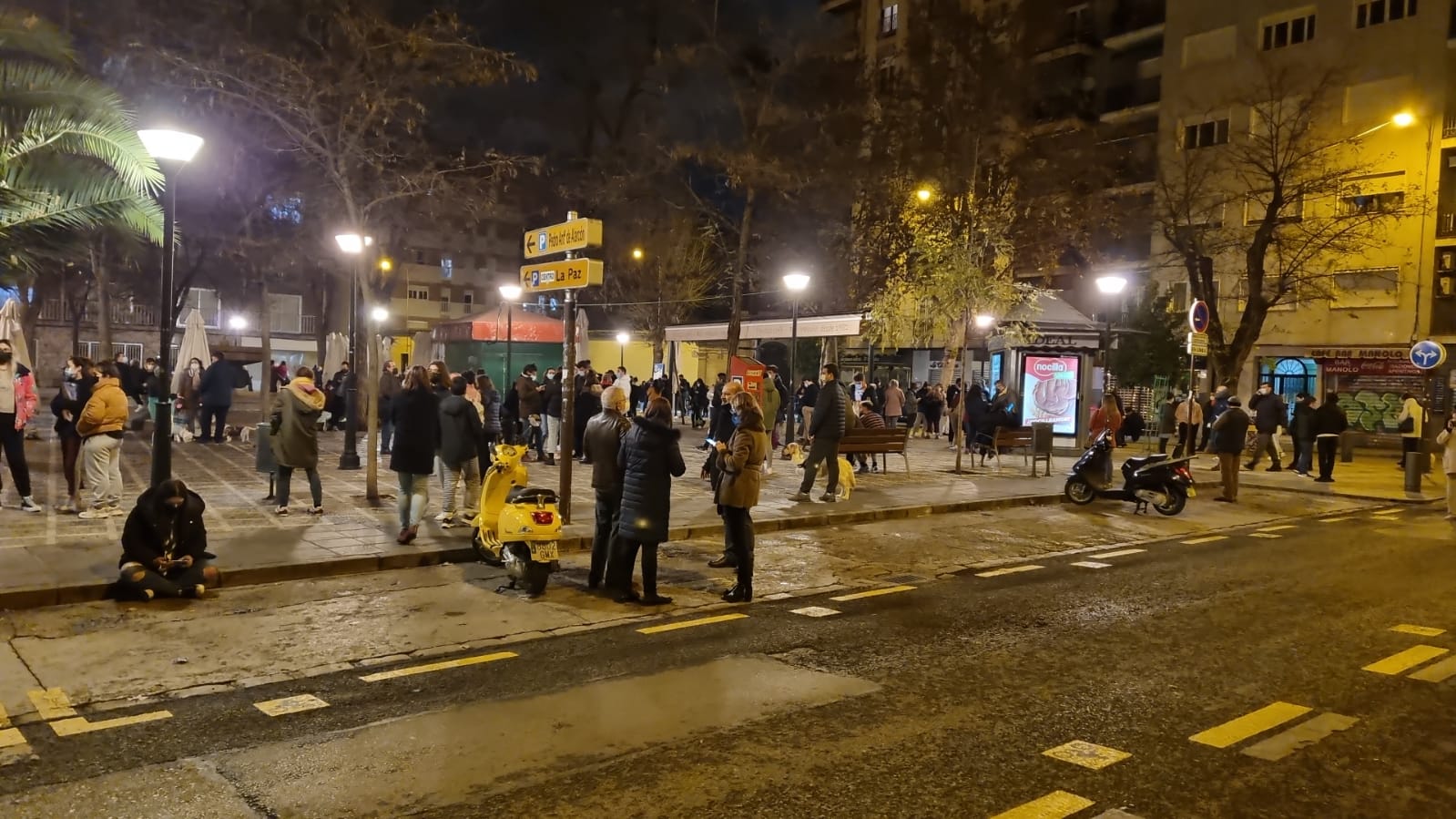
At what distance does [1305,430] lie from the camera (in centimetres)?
2025

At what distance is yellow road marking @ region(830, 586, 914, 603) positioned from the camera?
8.34m

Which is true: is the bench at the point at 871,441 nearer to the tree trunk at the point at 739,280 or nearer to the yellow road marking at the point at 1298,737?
the tree trunk at the point at 739,280

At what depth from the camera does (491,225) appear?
61.7 meters

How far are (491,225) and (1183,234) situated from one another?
147ft

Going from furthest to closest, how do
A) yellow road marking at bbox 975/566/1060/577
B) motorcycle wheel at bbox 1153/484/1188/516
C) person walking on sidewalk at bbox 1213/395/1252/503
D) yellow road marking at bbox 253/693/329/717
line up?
1. person walking on sidewalk at bbox 1213/395/1252/503
2. motorcycle wheel at bbox 1153/484/1188/516
3. yellow road marking at bbox 975/566/1060/577
4. yellow road marking at bbox 253/693/329/717

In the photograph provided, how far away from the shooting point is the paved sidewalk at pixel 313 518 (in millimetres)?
8344

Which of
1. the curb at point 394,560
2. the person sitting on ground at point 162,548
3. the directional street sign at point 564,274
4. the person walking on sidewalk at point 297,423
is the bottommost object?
the curb at point 394,560

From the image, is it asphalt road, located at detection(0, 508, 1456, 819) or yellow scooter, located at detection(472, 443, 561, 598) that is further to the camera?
yellow scooter, located at detection(472, 443, 561, 598)

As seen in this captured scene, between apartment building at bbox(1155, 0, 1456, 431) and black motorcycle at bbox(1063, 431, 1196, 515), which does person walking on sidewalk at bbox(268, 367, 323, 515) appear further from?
apartment building at bbox(1155, 0, 1456, 431)

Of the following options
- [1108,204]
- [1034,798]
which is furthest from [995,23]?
[1034,798]

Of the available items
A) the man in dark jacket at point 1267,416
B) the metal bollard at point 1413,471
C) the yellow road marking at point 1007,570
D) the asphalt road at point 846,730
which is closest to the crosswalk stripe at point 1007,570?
the yellow road marking at point 1007,570

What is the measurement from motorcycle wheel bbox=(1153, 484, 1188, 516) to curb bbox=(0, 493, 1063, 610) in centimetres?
228

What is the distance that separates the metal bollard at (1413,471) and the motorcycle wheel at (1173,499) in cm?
627

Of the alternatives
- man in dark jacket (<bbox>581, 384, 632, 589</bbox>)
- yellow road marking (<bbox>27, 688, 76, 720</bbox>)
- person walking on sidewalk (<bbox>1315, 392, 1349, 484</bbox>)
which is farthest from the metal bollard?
yellow road marking (<bbox>27, 688, 76, 720</bbox>)
